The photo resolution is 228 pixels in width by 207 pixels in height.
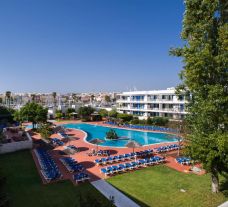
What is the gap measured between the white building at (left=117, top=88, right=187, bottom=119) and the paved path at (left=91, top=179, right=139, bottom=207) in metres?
30.8

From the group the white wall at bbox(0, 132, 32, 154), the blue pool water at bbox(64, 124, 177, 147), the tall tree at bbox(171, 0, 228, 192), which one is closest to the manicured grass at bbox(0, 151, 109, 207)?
the white wall at bbox(0, 132, 32, 154)

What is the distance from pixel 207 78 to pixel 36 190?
539 inches

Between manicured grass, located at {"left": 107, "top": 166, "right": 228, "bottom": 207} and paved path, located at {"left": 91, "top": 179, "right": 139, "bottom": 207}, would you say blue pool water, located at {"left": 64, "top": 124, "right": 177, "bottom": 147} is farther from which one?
paved path, located at {"left": 91, "top": 179, "right": 139, "bottom": 207}

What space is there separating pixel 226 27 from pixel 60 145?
2430cm

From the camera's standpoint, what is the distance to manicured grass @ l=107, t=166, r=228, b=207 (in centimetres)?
1287

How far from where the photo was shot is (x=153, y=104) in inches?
2060

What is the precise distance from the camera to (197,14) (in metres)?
13.0

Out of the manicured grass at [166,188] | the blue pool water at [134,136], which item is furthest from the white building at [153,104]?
the manicured grass at [166,188]

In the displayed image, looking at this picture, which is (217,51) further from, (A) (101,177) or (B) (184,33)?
(A) (101,177)

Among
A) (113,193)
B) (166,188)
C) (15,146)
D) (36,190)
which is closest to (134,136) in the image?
(15,146)

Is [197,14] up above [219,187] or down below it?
above

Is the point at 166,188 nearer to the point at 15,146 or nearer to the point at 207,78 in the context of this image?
the point at 207,78

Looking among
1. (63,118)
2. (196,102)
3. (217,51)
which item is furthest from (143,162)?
(63,118)

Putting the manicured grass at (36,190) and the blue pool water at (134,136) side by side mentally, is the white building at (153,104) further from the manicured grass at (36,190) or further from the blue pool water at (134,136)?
the manicured grass at (36,190)
